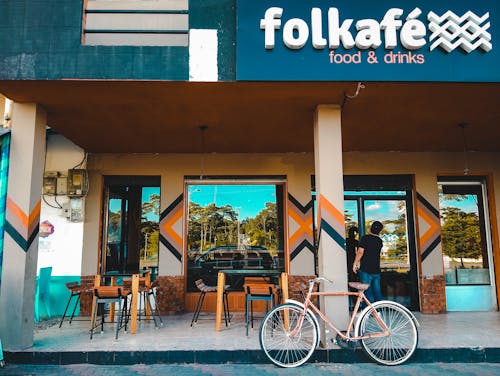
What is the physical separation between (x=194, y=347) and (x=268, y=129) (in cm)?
358

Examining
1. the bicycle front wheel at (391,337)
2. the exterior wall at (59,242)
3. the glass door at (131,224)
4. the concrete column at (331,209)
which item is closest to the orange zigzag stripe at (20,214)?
the exterior wall at (59,242)

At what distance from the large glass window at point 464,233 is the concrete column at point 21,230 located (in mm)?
7609

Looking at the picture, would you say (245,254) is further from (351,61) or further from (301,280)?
(351,61)

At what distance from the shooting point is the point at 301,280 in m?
8.27

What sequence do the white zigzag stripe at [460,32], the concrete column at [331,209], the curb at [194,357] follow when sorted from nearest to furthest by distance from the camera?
the white zigzag stripe at [460,32]
the curb at [194,357]
the concrete column at [331,209]

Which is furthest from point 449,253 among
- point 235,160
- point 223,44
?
point 223,44

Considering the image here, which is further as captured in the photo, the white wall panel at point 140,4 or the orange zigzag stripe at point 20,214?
the white wall panel at point 140,4

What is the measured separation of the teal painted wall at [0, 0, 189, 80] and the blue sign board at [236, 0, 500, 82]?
0.97m

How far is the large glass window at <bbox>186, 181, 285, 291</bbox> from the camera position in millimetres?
8688

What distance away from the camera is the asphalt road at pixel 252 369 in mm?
4848

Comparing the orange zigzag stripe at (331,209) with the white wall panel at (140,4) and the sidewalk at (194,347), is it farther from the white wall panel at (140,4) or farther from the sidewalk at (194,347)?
the white wall panel at (140,4)

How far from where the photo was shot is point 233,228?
8.88 m

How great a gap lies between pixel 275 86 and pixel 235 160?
3.53 metres

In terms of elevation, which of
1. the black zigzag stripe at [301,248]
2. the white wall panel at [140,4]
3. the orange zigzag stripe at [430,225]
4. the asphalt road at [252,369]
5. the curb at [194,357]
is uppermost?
→ the white wall panel at [140,4]
